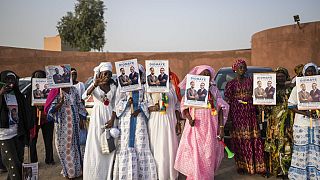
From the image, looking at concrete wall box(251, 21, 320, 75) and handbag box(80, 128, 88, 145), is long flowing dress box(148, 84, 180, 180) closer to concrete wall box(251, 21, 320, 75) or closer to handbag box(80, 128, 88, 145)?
handbag box(80, 128, 88, 145)

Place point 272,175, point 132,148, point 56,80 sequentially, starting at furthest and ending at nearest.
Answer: point 272,175
point 56,80
point 132,148

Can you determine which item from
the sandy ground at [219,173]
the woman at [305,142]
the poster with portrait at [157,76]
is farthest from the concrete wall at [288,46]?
the poster with portrait at [157,76]

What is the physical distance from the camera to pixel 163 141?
470cm

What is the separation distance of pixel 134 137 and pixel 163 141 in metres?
0.44

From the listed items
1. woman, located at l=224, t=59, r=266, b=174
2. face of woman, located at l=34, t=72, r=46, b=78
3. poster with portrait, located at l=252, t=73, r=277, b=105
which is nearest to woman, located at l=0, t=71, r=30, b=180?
face of woman, located at l=34, t=72, r=46, b=78

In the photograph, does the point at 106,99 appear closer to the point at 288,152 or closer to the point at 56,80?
the point at 56,80

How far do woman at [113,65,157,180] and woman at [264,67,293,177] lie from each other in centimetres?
203

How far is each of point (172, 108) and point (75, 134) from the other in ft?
5.64

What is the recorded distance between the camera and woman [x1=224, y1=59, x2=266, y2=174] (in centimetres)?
517

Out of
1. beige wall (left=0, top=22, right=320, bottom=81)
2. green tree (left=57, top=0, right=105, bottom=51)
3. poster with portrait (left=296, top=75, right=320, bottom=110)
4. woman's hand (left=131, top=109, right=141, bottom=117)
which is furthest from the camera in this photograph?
green tree (left=57, top=0, right=105, bottom=51)

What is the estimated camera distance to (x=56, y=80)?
4.96m

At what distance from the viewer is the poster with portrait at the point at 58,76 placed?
16.1ft

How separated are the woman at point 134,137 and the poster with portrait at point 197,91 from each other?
686 mm

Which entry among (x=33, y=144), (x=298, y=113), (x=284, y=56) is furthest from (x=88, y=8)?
(x=298, y=113)
